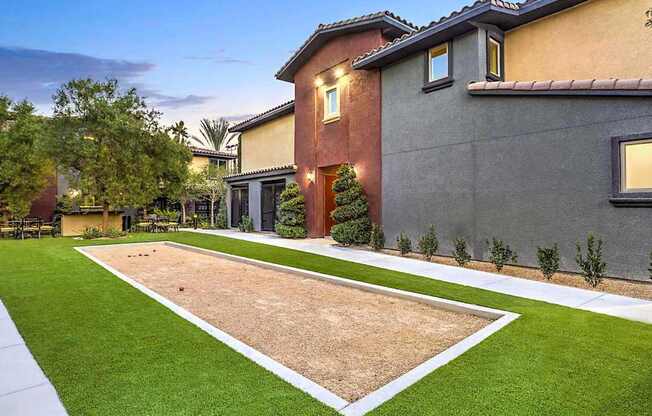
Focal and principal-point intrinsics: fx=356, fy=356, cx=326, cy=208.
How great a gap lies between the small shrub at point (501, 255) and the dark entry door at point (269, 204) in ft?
38.6

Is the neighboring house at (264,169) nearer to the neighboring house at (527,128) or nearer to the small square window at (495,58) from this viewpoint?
the neighboring house at (527,128)

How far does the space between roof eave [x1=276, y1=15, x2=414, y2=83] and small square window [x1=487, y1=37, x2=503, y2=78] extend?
11.9 feet

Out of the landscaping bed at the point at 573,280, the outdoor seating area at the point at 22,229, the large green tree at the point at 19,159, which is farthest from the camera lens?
the outdoor seating area at the point at 22,229

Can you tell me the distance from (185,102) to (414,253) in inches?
1364

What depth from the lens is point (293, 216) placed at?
15.7m

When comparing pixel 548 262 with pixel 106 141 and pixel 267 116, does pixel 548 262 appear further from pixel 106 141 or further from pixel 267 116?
pixel 106 141

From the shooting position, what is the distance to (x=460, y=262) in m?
9.05

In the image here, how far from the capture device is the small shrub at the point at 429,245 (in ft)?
32.7

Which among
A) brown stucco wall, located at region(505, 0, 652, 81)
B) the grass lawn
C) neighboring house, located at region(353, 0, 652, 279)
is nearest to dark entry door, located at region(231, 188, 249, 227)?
neighboring house, located at region(353, 0, 652, 279)

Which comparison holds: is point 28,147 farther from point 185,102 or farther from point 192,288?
point 185,102

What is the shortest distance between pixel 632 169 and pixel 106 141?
19.4 metres

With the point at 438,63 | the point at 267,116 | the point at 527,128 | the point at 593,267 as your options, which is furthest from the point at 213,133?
the point at 593,267

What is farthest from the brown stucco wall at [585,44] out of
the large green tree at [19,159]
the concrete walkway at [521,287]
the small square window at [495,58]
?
the large green tree at [19,159]

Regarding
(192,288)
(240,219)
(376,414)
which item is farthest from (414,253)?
(240,219)
